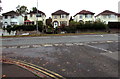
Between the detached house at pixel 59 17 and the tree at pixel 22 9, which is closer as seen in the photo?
the detached house at pixel 59 17

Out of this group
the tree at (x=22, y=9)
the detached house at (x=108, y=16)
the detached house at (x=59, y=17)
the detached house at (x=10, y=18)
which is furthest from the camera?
the tree at (x=22, y=9)

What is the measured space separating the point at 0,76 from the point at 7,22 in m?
45.2

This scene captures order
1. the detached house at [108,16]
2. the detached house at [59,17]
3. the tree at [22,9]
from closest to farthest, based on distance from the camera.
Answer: the detached house at [59,17] → the detached house at [108,16] → the tree at [22,9]

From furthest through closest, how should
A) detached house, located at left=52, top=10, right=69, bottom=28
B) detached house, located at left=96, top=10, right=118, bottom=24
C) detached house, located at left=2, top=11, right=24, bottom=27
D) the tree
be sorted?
1. the tree
2. detached house, located at left=96, top=10, right=118, bottom=24
3. detached house, located at left=2, top=11, right=24, bottom=27
4. detached house, located at left=52, top=10, right=69, bottom=28

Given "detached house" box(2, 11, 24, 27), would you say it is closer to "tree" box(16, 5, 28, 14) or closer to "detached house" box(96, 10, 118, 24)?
"tree" box(16, 5, 28, 14)

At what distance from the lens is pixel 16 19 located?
44.9 metres

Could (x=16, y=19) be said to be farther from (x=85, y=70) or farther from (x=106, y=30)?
(x=85, y=70)

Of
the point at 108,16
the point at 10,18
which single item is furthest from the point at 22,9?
the point at 108,16

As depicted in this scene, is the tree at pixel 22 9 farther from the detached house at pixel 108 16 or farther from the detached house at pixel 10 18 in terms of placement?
the detached house at pixel 108 16

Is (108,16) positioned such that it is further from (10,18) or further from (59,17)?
(10,18)

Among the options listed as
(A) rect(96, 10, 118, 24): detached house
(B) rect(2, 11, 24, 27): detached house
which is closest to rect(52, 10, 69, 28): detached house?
(A) rect(96, 10, 118, 24): detached house

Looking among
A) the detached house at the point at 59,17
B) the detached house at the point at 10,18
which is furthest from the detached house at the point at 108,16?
the detached house at the point at 10,18

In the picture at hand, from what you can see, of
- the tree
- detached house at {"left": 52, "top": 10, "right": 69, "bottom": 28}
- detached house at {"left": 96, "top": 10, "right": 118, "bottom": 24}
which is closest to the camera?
detached house at {"left": 52, "top": 10, "right": 69, "bottom": 28}

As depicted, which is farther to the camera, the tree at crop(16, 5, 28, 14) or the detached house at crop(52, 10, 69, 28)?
the tree at crop(16, 5, 28, 14)
